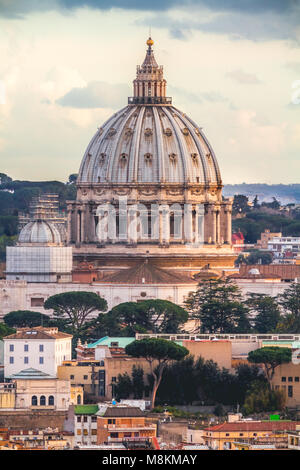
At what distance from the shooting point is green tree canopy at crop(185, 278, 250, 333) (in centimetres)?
9525

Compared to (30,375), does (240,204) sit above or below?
above

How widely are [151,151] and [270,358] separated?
31.8 metres

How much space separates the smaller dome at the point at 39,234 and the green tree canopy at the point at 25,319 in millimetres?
8770

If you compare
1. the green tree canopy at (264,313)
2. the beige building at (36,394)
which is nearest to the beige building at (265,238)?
the green tree canopy at (264,313)

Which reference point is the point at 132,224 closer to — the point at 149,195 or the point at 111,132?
the point at 149,195

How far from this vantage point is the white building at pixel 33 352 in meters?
82.1

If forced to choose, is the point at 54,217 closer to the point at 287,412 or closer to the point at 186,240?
the point at 186,240

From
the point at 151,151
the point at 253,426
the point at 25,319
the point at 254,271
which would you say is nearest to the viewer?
the point at 253,426

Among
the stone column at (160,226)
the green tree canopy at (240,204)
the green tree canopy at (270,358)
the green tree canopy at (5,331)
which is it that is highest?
the green tree canopy at (240,204)

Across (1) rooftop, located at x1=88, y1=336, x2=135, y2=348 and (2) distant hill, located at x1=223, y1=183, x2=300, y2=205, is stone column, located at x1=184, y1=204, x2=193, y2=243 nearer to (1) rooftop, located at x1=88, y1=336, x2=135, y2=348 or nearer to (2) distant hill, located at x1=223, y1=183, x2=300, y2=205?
(1) rooftop, located at x1=88, y1=336, x2=135, y2=348

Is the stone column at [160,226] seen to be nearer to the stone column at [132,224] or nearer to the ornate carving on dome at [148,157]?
the stone column at [132,224]

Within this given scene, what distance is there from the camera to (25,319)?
315 feet

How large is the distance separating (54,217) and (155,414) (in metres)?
37.0

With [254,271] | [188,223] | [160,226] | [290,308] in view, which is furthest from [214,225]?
[290,308]
